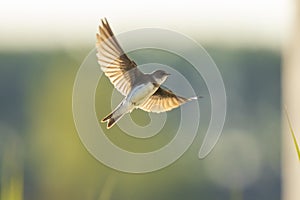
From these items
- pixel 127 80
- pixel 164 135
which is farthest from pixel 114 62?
pixel 164 135

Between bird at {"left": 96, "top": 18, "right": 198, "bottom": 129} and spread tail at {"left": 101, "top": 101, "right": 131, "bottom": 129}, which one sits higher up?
bird at {"left": 96, "top": 18, "right": 198, "bottom": 129}

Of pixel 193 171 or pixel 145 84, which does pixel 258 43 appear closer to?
pixel 193 171

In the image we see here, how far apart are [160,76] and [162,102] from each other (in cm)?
4

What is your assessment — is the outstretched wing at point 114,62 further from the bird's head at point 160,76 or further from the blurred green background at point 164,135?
the blurred green background at point 164,135

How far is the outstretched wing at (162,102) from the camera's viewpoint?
0.56m

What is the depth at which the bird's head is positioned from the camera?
1.82 feet

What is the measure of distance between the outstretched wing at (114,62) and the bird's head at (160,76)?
0.01 m

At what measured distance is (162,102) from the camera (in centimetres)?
59

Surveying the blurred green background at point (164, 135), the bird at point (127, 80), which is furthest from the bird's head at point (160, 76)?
the blurred green background at point (164, 135)

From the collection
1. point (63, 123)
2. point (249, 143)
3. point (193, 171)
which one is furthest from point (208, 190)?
point (63, 123)

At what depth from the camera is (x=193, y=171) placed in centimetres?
603

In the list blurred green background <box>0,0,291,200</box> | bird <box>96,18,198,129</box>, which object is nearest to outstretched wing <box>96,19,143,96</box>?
bird <box>96,18,198,129</box>

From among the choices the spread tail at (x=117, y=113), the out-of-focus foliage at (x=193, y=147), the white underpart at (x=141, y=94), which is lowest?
the spread tail at (x=117, y=113)

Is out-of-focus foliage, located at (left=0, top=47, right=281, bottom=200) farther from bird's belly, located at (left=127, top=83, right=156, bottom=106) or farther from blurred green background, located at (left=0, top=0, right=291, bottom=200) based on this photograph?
bird's belly, located at (left=127, top=83, right=156, bottom=106)
